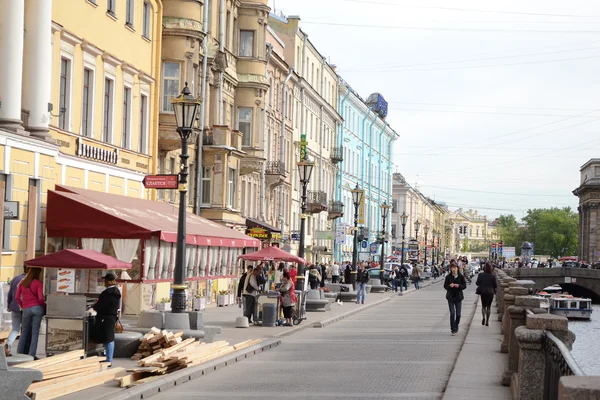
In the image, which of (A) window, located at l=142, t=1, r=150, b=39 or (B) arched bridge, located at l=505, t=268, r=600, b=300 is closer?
(A) window, located at l=142, t=1, r=150, b=39

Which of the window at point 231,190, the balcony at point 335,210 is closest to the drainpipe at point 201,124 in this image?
the window at point 231,190

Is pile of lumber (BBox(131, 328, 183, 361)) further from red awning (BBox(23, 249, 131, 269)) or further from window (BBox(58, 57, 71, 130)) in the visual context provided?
window (BBox(58, 57, 71, 130))

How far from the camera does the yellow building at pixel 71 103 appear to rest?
2403 centimetres

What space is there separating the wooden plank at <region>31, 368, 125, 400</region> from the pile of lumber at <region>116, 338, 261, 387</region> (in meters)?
0.29

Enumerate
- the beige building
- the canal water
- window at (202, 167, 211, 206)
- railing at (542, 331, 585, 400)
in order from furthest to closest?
1. the beige building
2. window at (202, 167, 211, 206)
3. the canal water
4. railing at (542, 331, 585, 400)

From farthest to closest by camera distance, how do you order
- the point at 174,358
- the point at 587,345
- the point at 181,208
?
the point at 587,345
the point at 181,208
the point at 174,358

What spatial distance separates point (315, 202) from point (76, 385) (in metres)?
56.6

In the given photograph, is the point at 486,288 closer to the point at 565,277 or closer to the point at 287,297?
the point at 287,297

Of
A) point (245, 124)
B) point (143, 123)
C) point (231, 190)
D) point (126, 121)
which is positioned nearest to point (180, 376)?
point (126, 121)

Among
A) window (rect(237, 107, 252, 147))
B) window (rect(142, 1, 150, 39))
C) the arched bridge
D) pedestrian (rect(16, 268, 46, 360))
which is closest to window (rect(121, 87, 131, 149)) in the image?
window (rect(142, 1, 150, 39))

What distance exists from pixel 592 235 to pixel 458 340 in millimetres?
138972

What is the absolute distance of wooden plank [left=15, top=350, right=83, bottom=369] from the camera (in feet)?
47.8

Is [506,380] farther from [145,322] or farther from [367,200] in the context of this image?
[367,200]

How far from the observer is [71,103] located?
2883 centimetres
